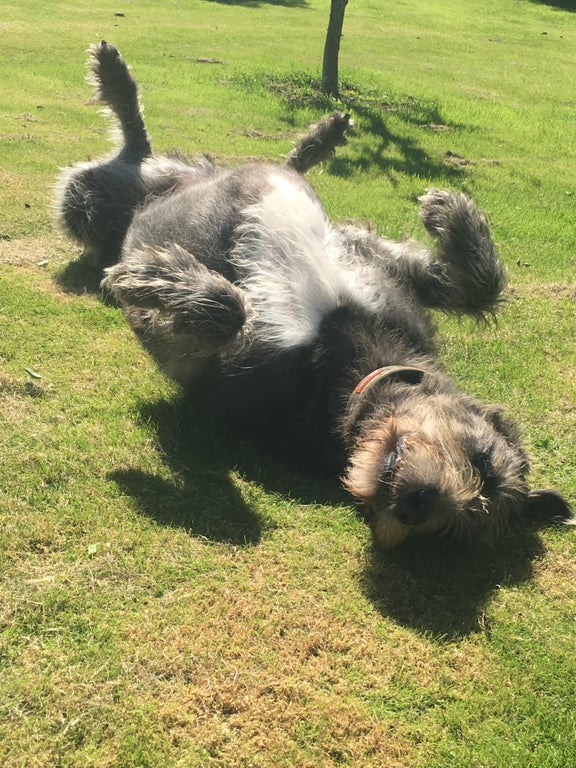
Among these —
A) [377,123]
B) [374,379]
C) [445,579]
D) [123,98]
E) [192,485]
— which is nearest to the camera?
[445,579]

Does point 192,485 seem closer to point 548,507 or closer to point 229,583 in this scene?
point 229,583

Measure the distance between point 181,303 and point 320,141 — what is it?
371cm

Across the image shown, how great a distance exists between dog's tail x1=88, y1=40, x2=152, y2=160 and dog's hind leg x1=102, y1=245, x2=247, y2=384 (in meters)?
2.76

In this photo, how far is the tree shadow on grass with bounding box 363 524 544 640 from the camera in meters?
3.29

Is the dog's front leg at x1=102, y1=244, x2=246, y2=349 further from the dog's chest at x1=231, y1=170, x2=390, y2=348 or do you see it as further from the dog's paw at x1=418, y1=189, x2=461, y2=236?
the dog's paw at x1=418, y1=189, x2=461, y2=236

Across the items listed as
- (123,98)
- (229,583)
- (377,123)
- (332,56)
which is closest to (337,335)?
(229,583)

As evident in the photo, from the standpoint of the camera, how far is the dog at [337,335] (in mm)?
3734

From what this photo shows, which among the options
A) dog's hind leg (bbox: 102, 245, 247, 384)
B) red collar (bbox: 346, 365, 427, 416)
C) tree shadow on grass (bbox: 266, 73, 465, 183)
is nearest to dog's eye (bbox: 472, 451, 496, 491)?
red collar (bbox: 346, 365, 427, 416)

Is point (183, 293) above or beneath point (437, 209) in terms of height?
beneath

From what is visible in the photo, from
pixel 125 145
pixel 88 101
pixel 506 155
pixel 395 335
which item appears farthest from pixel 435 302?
pixel 88 101

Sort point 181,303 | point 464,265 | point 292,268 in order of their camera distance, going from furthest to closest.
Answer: point 464,265
point 292,268
point 181,303

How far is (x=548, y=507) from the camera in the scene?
3.92 metres

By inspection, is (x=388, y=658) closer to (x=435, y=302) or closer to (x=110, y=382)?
(x=110, y=382)

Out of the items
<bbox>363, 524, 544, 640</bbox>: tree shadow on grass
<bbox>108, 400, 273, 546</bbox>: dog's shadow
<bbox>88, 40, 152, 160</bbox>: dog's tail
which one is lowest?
<bbox>363, 524, 544, 640</bbox>: tree shadow on grass
